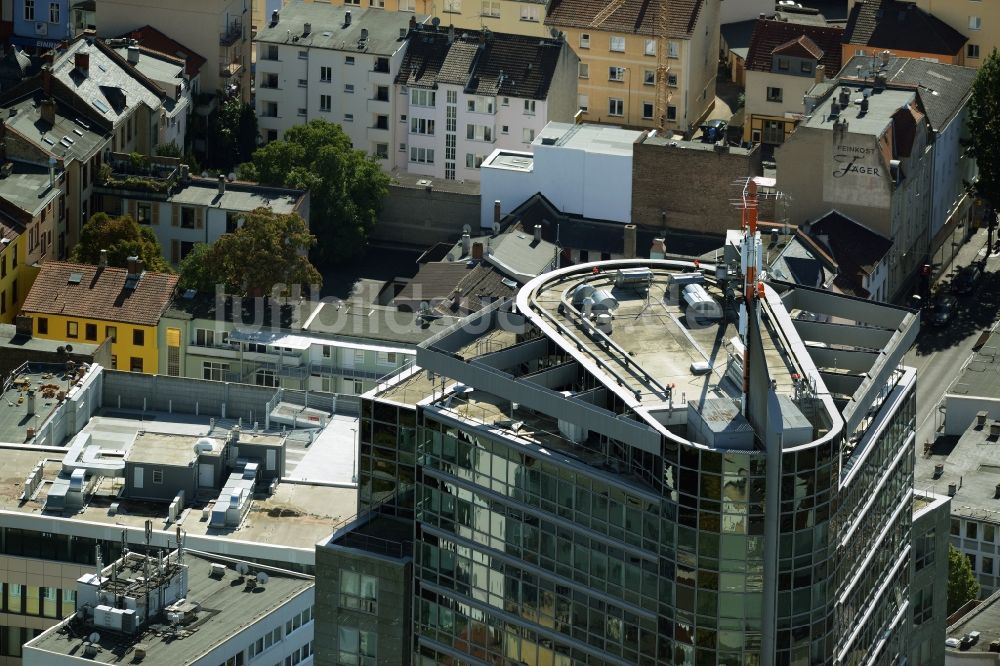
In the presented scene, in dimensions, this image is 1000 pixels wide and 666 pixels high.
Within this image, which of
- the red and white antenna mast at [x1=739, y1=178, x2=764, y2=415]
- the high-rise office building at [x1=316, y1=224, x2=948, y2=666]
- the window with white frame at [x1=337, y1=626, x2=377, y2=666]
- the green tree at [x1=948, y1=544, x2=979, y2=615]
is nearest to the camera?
the high-rise office building at [x1=316, y1=224, x2=948, y2=666]

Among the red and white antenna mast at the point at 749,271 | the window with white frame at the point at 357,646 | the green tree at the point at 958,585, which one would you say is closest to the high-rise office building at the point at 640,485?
the window with white frame at the point at 357,646

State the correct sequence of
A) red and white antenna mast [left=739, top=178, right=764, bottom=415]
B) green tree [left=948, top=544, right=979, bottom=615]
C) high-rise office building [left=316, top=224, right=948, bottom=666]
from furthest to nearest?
green tree [left=948, top=544, right=979, bottom=615] → red and white antenna mast [left=739, top=178, right=764, bottom=415] → high-rise office building [left=316, top=224, right=948, bottom=666]

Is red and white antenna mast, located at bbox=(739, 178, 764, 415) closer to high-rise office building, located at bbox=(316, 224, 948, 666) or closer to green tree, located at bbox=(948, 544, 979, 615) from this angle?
high-rise office building, located at bbox=(316, 224, 948, 666)

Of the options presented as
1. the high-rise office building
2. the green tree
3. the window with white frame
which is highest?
the high-rise office building

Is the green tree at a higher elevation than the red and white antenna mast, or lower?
lower

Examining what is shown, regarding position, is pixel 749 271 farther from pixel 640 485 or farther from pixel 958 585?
pixel 958 585

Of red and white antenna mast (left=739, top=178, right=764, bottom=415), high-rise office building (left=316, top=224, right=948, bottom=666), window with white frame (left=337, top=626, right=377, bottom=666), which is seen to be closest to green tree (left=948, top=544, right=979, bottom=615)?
high-rise office building (left=316, top=224, right=948, bottom=666)

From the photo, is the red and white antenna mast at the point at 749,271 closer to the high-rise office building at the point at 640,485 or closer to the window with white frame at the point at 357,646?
the high-rise office building at the point at 640,485

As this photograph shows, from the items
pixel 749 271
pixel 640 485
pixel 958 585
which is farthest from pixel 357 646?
pixel 958 585
